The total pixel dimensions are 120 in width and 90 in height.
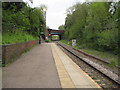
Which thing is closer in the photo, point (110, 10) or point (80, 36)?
point (110, 10)

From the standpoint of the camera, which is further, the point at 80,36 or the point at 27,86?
the point at 80,36

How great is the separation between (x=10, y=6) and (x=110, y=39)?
11.8m

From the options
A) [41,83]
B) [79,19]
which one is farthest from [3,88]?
[79,19]

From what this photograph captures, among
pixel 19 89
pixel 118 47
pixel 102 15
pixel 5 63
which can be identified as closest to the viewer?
pixel 19 89

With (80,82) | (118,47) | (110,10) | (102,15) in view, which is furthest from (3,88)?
(110,10)

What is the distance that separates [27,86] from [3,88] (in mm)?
700

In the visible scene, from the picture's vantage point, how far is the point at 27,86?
4145 mm

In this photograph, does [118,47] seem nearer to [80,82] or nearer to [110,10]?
[110,10]

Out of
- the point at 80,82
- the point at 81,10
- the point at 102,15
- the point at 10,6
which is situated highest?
the point at 81,10

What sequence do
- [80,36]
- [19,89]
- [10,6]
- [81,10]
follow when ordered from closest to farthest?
[19,89]
[10,6]
[81,10]
[80,36]

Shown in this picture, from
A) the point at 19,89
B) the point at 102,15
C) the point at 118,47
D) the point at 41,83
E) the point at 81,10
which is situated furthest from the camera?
the point at 81,10

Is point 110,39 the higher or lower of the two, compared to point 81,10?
lower

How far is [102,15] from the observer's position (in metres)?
22.0

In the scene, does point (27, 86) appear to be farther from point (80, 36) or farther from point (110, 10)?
point (80, 36)
